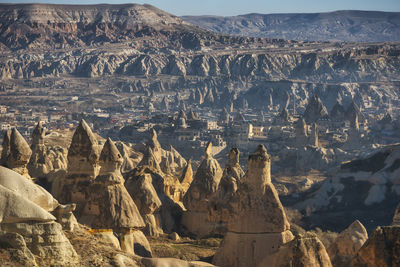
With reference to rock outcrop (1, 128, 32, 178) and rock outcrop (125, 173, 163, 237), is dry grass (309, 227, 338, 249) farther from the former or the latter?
rock outcrop (1, 128, 32, 178)

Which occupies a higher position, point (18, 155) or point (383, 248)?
point (383, 248)

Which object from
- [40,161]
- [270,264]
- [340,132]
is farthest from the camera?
[340,132]

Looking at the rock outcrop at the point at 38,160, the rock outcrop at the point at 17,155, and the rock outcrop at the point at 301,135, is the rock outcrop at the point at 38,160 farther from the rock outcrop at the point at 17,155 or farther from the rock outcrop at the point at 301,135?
the rock outcrop at the point at 301,135

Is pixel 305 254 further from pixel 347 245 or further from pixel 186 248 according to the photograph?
pixel 186 248

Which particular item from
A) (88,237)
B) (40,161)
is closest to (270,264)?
(88,237)

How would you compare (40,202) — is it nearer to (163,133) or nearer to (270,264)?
(270,264)

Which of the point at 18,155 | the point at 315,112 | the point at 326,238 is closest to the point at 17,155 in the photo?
the point at 18,155

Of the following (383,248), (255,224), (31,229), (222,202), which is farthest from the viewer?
(222,202)
